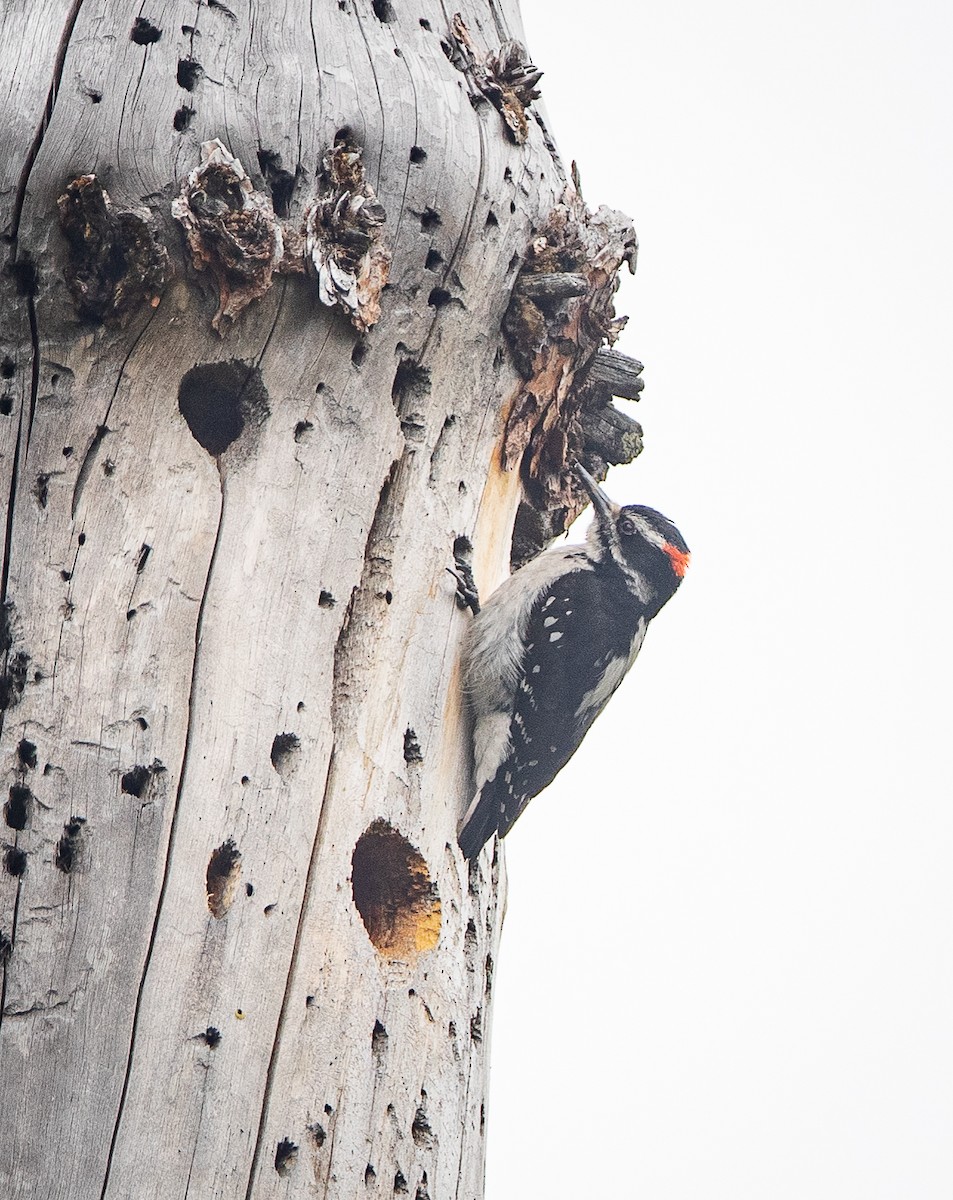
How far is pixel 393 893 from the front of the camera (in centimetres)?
345

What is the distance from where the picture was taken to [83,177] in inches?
126

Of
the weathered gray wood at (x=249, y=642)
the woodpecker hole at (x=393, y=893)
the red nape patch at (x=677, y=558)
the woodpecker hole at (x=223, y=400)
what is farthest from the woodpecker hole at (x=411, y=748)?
the red nape patch at (x=677, y=558)

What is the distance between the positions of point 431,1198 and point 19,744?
1.33 metres

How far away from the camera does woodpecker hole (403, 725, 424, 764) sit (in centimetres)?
347

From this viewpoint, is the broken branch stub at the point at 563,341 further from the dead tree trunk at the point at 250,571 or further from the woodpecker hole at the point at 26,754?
the woodpecker hole at the point at 26,754

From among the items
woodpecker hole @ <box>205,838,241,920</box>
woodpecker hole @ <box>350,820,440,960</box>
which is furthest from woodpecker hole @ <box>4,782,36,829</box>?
woodpecker hole @ <box>350,820,440,960</box>

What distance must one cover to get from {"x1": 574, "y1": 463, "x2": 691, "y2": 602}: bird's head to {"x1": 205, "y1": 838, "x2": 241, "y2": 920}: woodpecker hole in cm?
255

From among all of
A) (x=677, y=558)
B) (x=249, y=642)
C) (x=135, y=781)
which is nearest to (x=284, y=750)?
(x=249, y=642)

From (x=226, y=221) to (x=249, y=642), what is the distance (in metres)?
0.94

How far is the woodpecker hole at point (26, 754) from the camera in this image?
2.93 m

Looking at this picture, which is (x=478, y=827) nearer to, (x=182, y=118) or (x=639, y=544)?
(x=182, y=118)

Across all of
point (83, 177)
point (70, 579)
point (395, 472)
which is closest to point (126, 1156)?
point (70, 579)

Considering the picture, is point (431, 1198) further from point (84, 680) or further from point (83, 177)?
point (83, 177)

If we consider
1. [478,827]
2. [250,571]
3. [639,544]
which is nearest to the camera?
[250,571]
